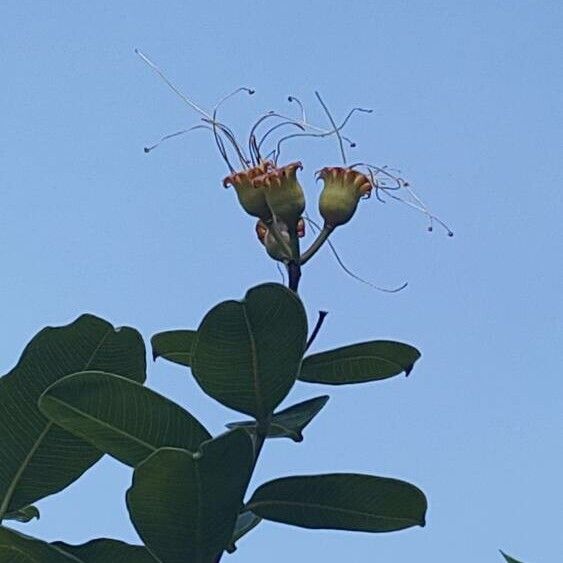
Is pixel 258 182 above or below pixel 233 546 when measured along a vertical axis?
above

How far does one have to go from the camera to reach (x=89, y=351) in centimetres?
118

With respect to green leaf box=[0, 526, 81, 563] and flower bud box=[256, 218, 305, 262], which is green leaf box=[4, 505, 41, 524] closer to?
green leaf box=[0, 526, 81, 563]

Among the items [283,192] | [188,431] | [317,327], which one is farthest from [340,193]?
[188,431]

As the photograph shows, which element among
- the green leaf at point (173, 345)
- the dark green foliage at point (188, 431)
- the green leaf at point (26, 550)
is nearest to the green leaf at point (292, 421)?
the dark green foliage at point (188, 431)

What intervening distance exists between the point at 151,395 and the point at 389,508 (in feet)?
0.83

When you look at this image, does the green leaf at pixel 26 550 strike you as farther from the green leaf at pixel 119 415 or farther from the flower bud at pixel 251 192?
the flower bud at pixel 251 192

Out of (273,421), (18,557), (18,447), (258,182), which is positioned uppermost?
(258,182)

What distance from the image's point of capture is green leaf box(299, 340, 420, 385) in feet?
3.88

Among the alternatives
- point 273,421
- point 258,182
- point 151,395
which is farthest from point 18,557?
point 258,182

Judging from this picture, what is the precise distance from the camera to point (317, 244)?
124 cm

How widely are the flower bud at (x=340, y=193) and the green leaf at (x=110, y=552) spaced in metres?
0.40

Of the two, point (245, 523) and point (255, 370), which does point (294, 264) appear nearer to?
point (255, 370)

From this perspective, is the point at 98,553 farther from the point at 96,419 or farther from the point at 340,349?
the point at 340,349

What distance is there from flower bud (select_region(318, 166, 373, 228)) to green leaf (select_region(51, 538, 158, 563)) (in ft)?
1.31
